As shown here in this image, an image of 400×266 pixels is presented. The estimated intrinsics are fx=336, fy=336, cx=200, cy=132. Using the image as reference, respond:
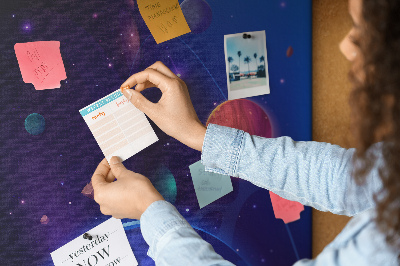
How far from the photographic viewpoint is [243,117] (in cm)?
91

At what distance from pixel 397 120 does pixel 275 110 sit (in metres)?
0.52

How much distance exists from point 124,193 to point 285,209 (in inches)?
21.2

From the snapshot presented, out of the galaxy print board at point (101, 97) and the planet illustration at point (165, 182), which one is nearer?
the galaxy print board at point (101, 97)

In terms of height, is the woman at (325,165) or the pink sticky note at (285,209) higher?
the woman at (325,165)

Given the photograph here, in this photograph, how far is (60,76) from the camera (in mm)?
714

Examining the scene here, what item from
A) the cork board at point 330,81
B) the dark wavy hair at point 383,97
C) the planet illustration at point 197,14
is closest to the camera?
the dark wavy hair at point 383,97

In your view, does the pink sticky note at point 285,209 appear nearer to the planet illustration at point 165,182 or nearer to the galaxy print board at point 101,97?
the galaxy print board at point 101,97

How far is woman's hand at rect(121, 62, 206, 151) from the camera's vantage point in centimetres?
73

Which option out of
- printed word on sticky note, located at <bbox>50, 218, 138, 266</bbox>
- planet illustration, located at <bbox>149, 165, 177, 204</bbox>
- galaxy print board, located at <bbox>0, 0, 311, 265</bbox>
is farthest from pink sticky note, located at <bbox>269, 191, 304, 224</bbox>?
printed word on sticky note, located at <bbox>50, 218, 138, 266</bbox>

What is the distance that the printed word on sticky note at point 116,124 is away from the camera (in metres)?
0.74

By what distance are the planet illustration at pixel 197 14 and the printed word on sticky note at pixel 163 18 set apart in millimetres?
12

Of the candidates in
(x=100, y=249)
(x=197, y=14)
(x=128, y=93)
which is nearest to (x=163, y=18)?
(x=197, y=14)

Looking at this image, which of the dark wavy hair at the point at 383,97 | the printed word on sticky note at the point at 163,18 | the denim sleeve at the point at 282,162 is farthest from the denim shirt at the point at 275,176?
the printed word on sticky note at the point at 163,18

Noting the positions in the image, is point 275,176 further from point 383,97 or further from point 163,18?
point 163,18
